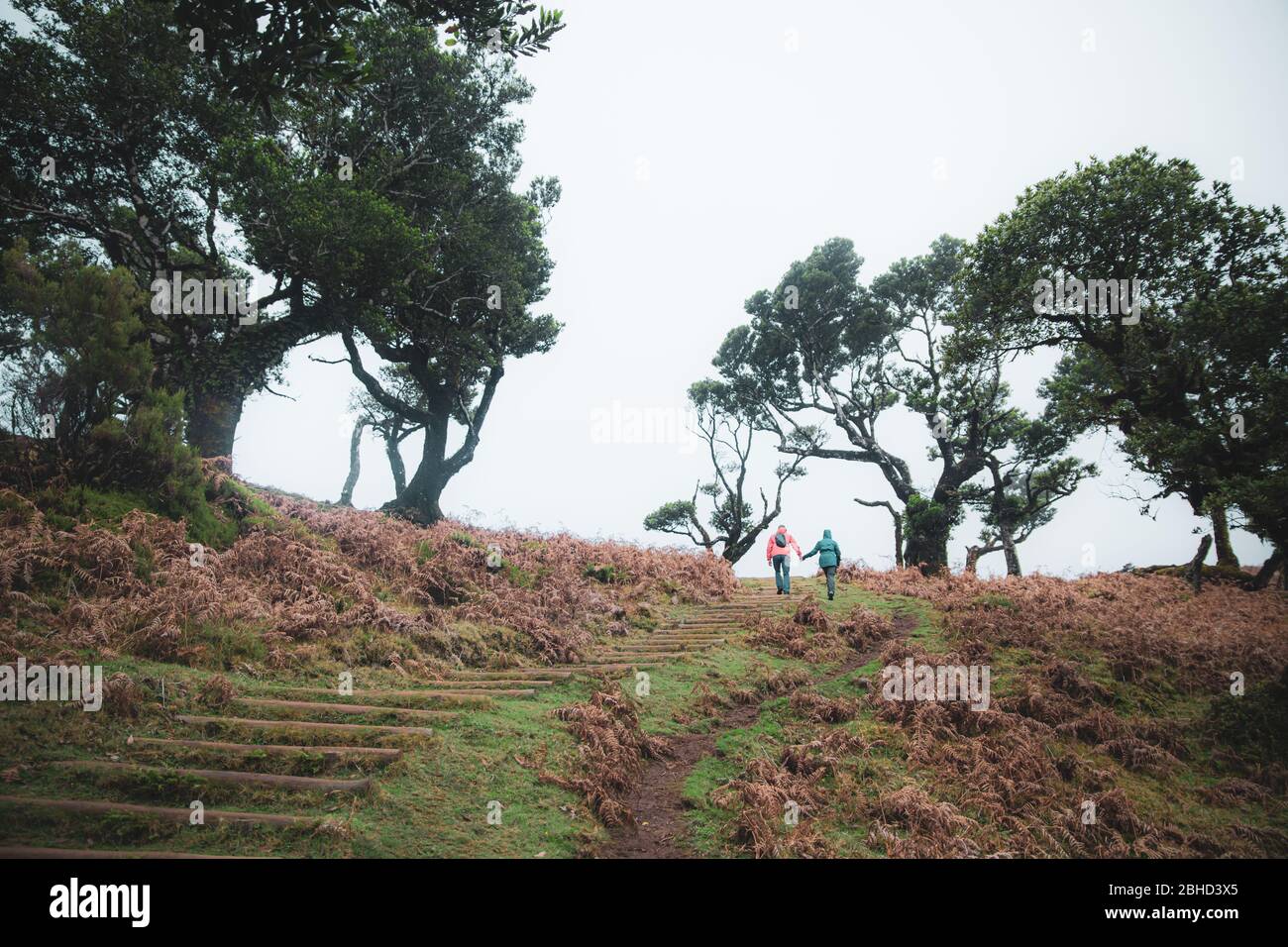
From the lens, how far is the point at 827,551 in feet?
54.4

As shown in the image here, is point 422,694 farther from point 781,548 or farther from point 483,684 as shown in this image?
point 781,548

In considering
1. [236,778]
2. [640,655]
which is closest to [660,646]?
[640,655]

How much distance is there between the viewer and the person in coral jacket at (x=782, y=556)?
1745 cm

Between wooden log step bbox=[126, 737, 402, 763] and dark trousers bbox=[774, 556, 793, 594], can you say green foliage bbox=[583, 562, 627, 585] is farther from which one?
wooden log step bbox=[126, 737, 402, 763]

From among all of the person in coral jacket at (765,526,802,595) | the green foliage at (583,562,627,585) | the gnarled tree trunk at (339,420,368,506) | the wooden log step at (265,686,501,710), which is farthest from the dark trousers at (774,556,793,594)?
the gnarled tree trunk at (339,420,368,506)

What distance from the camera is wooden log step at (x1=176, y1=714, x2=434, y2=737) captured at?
274 inches

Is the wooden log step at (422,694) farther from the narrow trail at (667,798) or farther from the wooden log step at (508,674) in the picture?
the narrow trail at (667,798)

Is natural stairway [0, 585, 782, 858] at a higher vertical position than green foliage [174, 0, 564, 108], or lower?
lower

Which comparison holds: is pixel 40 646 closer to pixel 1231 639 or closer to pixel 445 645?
pixel 445 645

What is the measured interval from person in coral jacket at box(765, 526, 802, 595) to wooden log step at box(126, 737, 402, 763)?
12474 mm

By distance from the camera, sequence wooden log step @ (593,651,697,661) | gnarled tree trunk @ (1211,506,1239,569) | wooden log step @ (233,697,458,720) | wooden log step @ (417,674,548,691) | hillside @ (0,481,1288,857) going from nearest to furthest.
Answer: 1. hillside @ (0,481,1288,857)
2. wooden log step @ (233,697,458,720)
3. wooden log step @ (417,674,548,691)
4. wooden log step @ (593,651,697,661)
5. gnarled tree trunk @ (1211,506,1239,569)

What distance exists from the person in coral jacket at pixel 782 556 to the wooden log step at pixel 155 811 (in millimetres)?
13722

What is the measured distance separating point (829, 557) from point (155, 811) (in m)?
14.4
